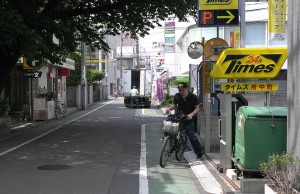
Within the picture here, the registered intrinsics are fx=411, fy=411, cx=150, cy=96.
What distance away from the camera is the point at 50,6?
16.1 meters

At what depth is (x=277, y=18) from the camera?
1553cm

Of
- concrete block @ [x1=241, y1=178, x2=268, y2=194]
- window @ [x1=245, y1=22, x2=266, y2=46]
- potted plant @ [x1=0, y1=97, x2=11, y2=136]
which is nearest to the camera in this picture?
concrete block @ [x1=241, y1=178, x2=268, y2=194]

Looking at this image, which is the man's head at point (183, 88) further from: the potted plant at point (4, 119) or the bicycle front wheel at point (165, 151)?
the potted plant at point (4, 119)

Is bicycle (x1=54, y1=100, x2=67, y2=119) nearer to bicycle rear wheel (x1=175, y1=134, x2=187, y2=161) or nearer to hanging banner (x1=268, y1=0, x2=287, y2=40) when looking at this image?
hanging banner (x1=268, y1=0, x2=287, y2=40)

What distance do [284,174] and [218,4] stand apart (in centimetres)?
639

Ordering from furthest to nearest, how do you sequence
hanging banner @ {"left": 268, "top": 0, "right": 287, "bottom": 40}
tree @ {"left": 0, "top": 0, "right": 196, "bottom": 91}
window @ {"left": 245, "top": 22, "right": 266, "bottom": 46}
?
window @ {"left": 245, "top": 22, "right": 266, "bottom": 46} < hanging banner @ {"left": 268, "top": 0, "right": 287, "bottom": 40} < tree @ {"left": 0, "top": 0, "right": 196, "bottom": 91}

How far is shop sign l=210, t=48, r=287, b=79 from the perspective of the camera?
775 cm

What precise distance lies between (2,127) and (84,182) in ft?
28.5

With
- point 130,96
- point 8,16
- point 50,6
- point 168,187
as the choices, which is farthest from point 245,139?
point 130,96

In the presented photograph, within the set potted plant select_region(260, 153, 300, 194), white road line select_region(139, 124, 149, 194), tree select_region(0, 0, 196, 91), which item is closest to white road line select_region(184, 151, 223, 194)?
white road line select_region(139, 124, 149, 194)

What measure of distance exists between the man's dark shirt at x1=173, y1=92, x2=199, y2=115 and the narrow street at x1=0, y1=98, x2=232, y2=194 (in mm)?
1248

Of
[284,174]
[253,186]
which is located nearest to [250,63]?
[253,186]

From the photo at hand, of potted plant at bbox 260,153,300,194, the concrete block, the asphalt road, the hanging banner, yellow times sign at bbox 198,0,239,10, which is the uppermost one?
the hanging banner

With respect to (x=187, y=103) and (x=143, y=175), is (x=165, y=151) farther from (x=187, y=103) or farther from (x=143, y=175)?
(x=187, y=103)
